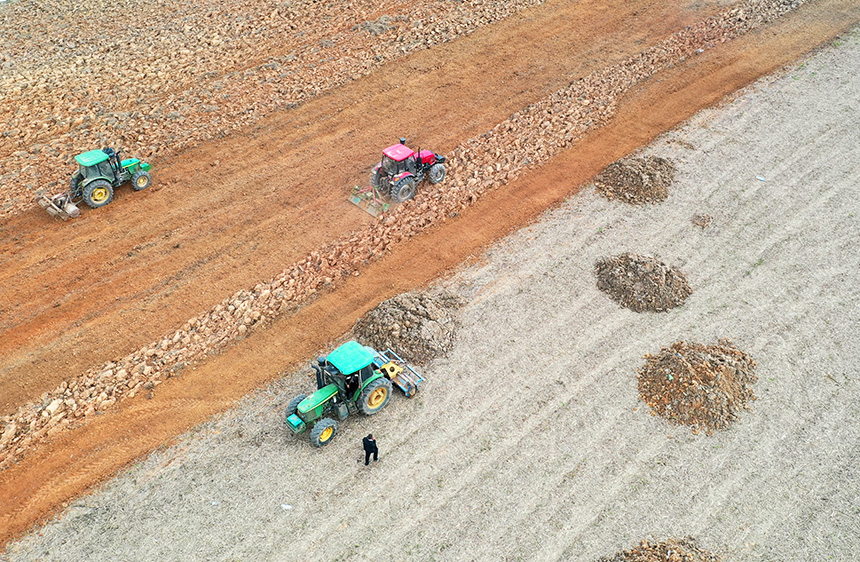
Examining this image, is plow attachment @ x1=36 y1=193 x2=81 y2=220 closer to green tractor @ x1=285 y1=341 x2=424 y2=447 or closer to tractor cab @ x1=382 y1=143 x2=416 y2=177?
tractor cab @ x1=382 y1=143 x2=416 y2=177

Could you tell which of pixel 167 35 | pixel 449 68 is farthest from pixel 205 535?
pixel 167 35

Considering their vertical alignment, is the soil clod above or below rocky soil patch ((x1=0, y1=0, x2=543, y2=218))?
below

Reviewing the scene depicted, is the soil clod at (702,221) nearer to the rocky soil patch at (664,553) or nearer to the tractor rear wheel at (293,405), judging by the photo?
the rocky soil patch at (664,553)

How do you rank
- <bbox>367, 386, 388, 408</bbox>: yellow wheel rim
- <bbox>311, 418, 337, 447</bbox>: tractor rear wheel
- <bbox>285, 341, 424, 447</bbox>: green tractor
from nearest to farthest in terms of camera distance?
1. <bbox>311, 418, 337, 447</bbox>: tractor rear wheel
2. <bbox>285, 341, 424, 447</bbox>: green tractor
3. <bbox>367, 386, 388, 408</bbox>: yellow wheel rim

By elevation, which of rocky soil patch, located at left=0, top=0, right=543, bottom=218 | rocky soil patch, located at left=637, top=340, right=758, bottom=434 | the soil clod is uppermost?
rocky soil patch, located at left=0, top=0, right=543, bottom=218

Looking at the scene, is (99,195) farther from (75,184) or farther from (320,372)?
(320,372)

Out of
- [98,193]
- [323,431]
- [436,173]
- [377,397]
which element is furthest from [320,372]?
[98,193]

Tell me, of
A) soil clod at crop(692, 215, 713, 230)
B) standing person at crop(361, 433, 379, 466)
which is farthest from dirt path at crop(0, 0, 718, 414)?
soil clod at crop(692, 215, 713, 230)
